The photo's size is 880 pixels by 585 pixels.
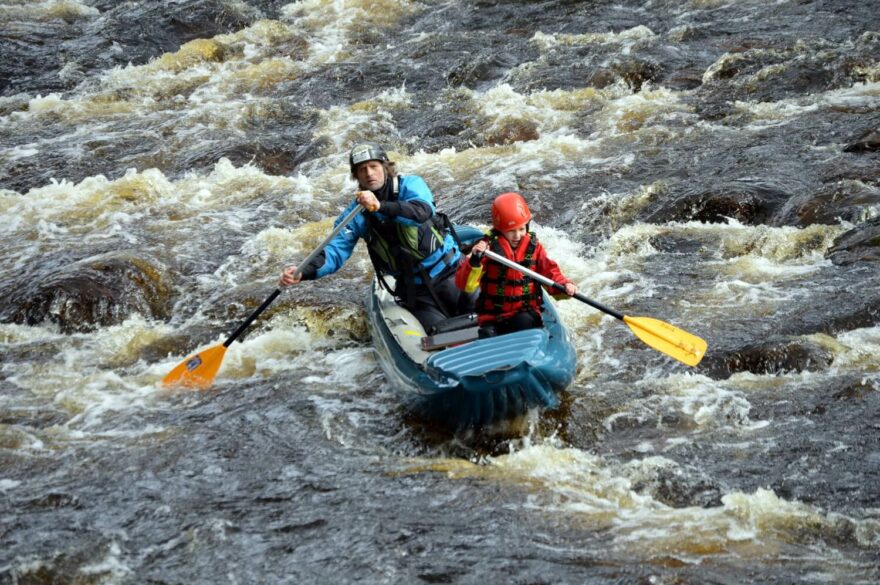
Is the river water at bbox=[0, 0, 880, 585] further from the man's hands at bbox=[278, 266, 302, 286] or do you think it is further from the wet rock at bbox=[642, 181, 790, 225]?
the man's hands at bbox=[278, 266, 302, 286]

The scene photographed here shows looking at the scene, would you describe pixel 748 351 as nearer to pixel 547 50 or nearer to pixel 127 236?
pixel 127 236

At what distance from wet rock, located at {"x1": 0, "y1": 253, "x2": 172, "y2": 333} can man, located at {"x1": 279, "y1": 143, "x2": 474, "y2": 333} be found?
2.02 m

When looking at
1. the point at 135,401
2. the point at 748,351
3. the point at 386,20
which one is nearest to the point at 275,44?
the point at 386,20

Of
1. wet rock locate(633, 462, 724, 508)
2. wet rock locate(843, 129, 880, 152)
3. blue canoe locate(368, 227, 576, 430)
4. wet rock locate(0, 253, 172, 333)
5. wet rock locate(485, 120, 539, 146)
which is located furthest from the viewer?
wet rock locate(485, 120, 539, 146)

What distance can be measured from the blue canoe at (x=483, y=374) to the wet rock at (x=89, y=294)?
8.84 feet

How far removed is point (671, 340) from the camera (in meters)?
5.86

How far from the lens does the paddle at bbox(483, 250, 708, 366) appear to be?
5645mm

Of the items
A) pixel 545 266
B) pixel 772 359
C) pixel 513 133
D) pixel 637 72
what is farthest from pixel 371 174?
pixel 637 72

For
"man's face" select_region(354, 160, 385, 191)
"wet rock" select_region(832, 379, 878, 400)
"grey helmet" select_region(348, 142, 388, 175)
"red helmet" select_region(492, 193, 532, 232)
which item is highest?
"grey helmet" select_region(348, 142, 388, 175)

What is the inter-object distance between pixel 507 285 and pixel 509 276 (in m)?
0.06

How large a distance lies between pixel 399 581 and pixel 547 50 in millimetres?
10229

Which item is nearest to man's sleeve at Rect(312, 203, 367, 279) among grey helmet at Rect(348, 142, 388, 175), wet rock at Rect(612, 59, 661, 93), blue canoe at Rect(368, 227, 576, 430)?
grey helmet at Rect(348, 142, 388, 175)

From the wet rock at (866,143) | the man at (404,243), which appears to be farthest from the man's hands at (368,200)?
the wet rock at (866,143)

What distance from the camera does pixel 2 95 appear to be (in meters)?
13.4
